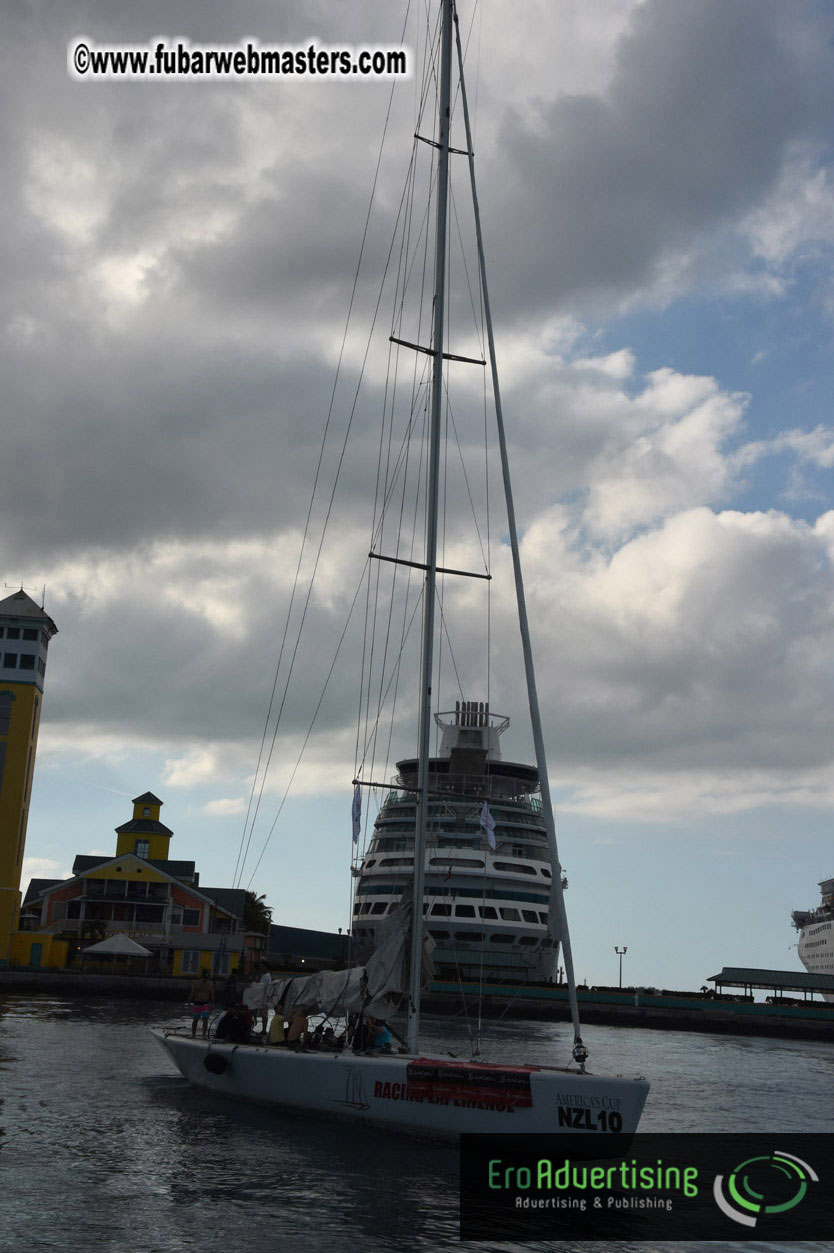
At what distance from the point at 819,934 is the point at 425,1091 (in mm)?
122421

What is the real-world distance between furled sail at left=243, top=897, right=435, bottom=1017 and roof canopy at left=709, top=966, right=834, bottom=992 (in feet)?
279

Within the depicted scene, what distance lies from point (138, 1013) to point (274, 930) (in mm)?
51428

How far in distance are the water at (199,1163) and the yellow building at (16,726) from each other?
35914 mm

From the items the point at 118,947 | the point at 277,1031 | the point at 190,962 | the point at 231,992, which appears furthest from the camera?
the point at 190,962

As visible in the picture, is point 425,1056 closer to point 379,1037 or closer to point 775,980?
point 379,1037

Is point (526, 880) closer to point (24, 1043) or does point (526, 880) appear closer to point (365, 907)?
point (365, 907)

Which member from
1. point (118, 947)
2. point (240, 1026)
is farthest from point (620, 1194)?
point (118, 947)

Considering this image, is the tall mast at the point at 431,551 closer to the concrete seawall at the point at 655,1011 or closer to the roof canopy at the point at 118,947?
the roof canopy at the point at 118,947

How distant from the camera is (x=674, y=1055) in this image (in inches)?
2087

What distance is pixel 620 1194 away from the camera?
61.6 ft

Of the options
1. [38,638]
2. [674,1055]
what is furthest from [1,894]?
[674,1055]

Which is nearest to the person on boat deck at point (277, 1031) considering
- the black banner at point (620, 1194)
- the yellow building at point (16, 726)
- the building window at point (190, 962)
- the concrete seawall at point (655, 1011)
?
the black banner at point (620, 1194)

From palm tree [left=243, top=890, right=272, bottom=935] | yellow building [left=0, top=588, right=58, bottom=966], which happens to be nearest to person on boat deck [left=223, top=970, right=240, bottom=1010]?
yellow building [left=0, top=588, right=58, bottom=966]

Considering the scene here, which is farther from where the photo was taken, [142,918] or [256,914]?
[256,914]
